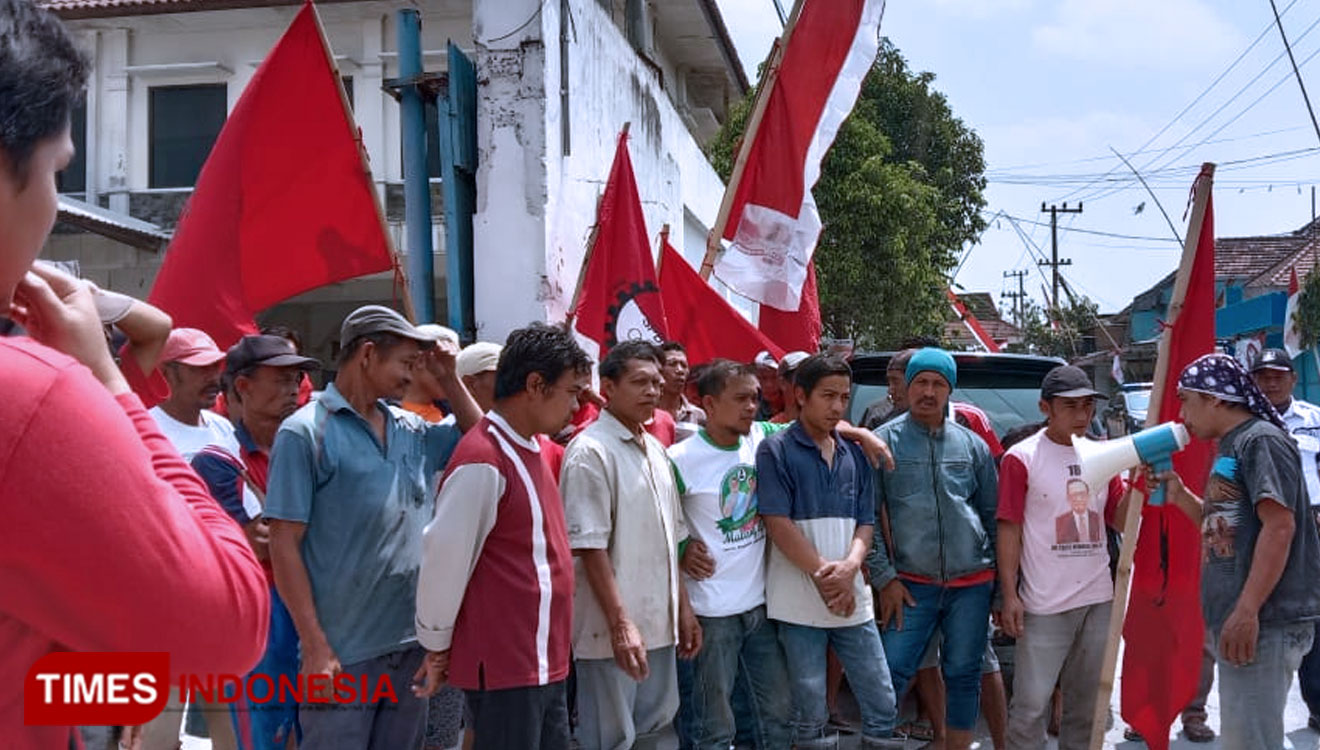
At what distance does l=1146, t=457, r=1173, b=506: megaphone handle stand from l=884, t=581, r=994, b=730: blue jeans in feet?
2.62

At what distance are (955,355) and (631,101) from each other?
4621 millimetres

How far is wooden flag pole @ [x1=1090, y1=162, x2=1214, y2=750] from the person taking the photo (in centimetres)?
448

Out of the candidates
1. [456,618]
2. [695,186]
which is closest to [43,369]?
[456,618]

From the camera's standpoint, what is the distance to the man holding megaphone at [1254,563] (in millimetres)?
3824

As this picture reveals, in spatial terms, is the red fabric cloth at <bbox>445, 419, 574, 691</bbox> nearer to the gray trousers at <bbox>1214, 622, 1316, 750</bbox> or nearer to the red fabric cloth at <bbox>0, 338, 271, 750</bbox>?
the red fabric cloth at <bbox>0, 338, 271, 750</bbox>

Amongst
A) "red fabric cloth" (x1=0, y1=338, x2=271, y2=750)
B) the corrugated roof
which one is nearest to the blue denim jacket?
"red fabric cloth" (x1=0, y1=338, x2=271, y2=750)

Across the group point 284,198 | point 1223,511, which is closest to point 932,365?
point 1223,511

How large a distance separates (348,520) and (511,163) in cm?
389

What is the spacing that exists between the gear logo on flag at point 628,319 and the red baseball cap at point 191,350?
212cm

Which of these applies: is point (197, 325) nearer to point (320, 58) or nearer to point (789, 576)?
point (320, 58)

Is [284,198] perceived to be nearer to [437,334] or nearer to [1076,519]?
[437,334]

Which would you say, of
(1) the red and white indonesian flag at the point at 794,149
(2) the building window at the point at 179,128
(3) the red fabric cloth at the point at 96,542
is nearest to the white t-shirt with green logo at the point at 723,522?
(1) the red and white indonesian flag at the point at 794,149

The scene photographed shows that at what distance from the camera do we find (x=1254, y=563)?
3861 mm

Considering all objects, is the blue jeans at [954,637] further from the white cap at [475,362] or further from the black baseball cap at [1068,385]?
the white cap at [475,362]
